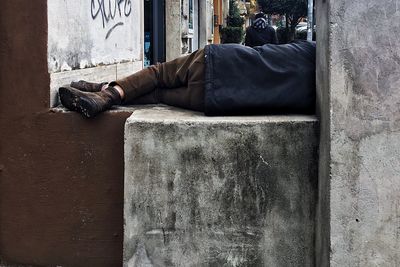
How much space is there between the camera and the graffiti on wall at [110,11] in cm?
512

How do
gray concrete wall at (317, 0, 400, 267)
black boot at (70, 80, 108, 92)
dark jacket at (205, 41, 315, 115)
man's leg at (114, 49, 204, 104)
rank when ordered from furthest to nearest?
black boot at (70, 80, 108, 92) → man's leg at (114, 49, 204, 104) → dark jacket at (205, 41, 315, 115) → gray concrete wall at (317, 0, 400, 267)

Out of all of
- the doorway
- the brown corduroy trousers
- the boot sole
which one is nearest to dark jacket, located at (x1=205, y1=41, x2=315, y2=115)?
the brown corduroy trousers

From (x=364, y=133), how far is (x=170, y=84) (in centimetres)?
144

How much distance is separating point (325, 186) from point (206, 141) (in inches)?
27.2

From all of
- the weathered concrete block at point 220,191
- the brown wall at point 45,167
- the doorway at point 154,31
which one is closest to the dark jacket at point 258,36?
the doorway at point 154,31

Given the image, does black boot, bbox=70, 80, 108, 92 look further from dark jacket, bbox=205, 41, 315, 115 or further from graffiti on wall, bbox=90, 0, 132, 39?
graffiti on wall, bbox=90, 0, 132, 39

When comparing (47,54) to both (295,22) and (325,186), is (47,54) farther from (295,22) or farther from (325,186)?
(295,22)

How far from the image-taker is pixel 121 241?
3.67 m

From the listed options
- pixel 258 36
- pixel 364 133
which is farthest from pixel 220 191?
pixel 258 36

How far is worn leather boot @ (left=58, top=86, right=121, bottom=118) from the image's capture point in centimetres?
355

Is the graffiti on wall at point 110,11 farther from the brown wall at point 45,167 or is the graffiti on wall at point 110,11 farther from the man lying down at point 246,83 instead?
the man lying down at point 246,83

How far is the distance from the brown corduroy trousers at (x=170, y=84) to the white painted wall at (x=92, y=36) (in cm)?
49

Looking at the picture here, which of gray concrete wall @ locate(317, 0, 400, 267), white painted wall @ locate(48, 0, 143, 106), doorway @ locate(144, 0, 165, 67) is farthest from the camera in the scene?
doorway @ locate(144, 0, 165, 67)

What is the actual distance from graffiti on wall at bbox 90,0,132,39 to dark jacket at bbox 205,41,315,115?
1.87 meters
